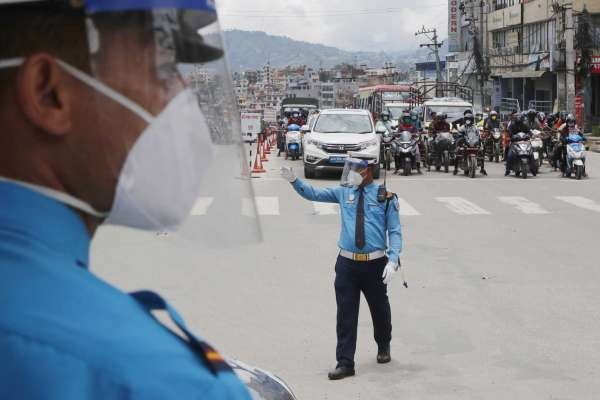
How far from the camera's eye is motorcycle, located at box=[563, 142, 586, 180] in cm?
2267

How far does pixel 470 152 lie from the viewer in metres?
23.5

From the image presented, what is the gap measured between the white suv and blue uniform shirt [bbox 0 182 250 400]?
21.2 meters

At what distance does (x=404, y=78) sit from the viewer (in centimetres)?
Result: 12950

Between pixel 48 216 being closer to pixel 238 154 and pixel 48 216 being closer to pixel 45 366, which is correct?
pixel 45 366

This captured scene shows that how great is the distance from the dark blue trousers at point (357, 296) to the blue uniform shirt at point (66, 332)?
19.0ft

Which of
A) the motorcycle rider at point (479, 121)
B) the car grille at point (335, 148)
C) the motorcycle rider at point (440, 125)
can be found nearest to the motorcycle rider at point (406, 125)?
the motorcycle rider at point (440, 125)

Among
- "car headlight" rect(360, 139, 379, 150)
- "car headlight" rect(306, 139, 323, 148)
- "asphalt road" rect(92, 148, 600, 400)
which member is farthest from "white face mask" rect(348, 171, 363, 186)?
"car headlight" rect(306, 139, 323, 148)

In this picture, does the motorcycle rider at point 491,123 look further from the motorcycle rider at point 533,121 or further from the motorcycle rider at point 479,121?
the motorcycle rider at point 479,121

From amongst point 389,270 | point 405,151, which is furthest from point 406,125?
point 389,270

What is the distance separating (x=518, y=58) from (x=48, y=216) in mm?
58016

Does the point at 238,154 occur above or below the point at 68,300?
above

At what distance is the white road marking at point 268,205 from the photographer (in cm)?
1642

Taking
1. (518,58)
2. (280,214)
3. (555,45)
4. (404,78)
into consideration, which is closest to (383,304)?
(280,214)

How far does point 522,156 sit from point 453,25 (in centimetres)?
5703
